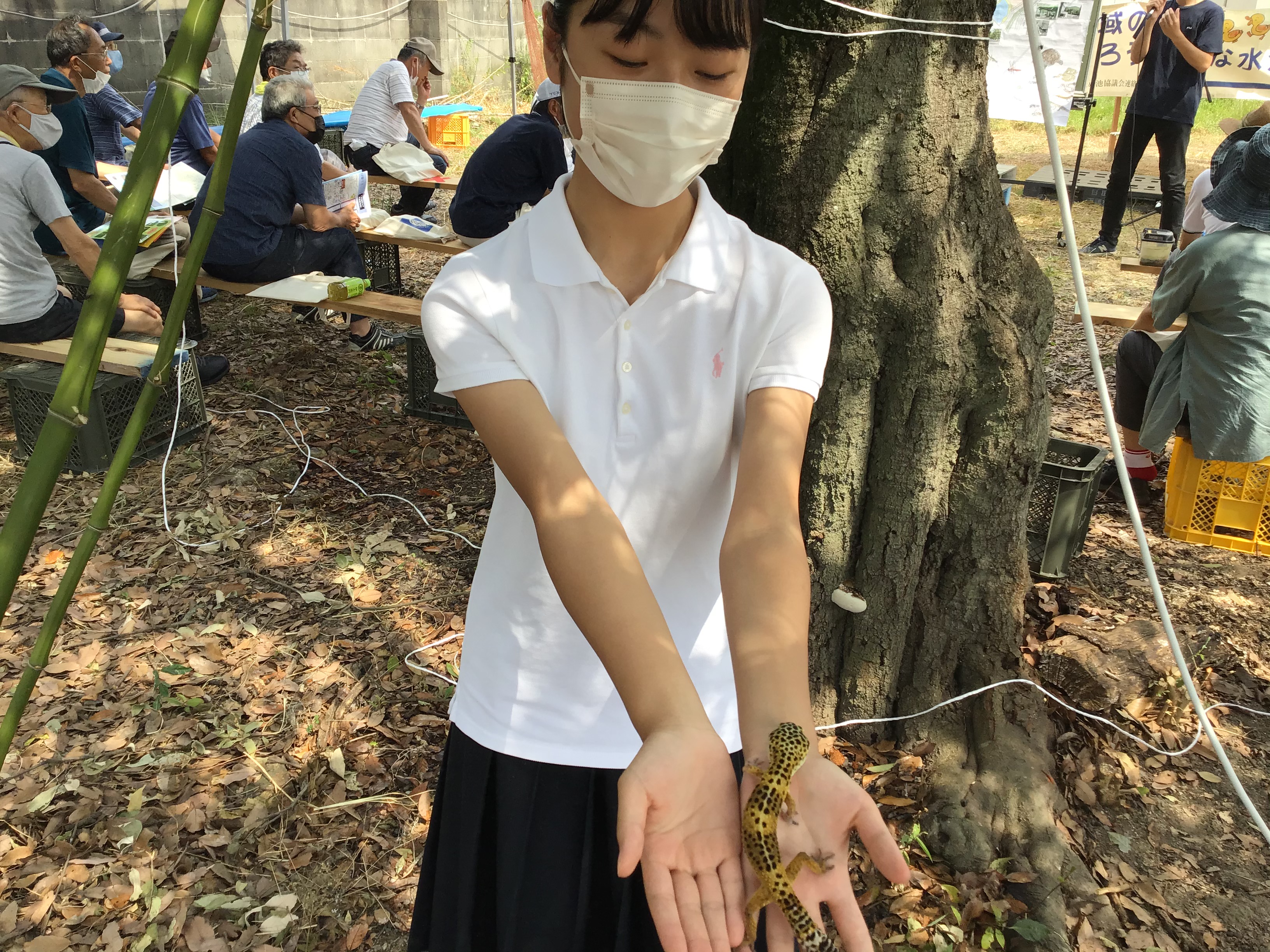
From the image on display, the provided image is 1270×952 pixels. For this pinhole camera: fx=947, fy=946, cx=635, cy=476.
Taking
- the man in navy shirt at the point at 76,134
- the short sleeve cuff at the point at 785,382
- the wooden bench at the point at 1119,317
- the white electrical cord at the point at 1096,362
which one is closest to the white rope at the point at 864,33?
the white electrical cord at the point at 1096,362

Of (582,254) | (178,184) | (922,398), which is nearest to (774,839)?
(582,254)

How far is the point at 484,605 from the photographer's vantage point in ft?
6.02

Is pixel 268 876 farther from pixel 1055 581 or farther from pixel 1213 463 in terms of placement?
pixel 1213 463

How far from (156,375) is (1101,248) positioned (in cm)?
1147

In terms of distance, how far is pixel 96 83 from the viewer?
9.30 meters

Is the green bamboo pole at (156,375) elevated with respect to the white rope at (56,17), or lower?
elevated

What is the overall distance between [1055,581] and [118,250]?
4.78m

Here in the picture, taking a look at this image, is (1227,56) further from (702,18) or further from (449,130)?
(702,18)

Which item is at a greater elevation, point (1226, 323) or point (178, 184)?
point (1226, 323)

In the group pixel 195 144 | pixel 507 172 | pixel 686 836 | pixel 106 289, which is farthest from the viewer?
pixel 195 144

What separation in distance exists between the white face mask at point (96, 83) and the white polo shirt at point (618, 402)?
9442 mm

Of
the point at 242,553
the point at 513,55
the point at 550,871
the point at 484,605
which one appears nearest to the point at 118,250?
the point at 484,605

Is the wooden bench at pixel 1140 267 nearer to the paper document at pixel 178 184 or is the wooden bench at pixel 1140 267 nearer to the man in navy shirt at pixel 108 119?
the paper document at pixel 178 184

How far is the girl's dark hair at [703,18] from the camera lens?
5.04 feet
